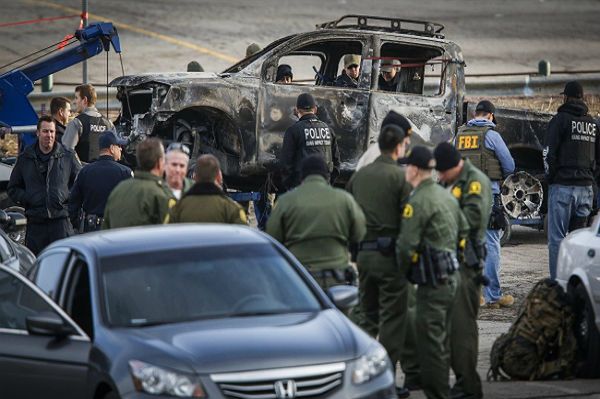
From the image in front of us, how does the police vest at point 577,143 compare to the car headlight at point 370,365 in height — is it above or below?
above

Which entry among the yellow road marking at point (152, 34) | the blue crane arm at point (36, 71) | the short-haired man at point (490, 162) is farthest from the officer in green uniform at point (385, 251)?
the yellow road marking at point (152, 34)

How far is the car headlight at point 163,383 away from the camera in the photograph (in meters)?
8.61

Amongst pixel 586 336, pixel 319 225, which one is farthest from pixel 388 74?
pixel 319 225

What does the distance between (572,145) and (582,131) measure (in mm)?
158

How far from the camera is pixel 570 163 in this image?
51.1 ft

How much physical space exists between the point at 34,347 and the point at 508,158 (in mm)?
7129

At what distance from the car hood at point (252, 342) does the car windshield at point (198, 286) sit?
17 cm

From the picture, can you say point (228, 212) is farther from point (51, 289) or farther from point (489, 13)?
point (489, 13)

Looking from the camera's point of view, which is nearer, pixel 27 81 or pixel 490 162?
pixel 490 162

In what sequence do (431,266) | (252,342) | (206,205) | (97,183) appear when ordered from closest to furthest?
(252,342)
(431,266)
(206,205)
(97,183)

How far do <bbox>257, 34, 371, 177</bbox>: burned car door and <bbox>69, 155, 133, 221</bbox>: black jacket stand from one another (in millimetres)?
3621

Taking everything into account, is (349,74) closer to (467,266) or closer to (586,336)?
(586,336)

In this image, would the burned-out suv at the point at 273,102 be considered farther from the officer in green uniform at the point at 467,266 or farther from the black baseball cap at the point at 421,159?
the black baseball cap at the point at 421,159

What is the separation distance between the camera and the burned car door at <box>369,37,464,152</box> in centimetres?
1861
